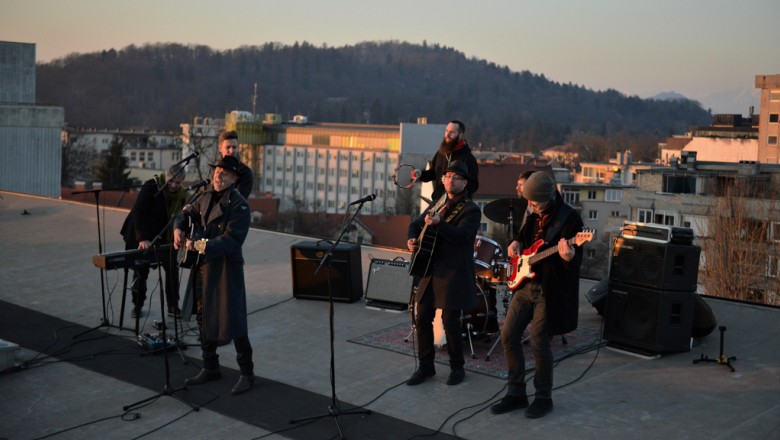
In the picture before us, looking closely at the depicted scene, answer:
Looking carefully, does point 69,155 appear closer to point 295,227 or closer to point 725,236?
point 295,227

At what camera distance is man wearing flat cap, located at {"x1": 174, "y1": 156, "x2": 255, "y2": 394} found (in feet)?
22.7

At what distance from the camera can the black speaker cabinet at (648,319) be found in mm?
7684

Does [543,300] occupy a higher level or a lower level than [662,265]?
lower

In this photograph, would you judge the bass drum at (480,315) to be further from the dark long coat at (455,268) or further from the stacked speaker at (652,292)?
the stacked speaker at (652,292)

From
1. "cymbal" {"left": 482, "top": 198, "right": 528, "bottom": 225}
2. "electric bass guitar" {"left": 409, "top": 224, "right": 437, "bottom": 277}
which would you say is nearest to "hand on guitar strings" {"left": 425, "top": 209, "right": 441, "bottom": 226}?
"electric bass guitar" {"left": 409, "top": 224, "right": 437, "bottom": 277}

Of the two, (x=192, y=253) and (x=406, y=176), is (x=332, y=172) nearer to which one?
(x=406, y=176)

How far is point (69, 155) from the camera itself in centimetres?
7638

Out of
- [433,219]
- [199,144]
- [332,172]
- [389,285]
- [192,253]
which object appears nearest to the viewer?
[433,219]

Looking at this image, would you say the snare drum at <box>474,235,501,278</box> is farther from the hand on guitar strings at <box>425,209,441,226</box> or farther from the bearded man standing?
the hand on guitar strings at <box>425,209,441,226</box>

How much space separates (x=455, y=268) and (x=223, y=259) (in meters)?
1.80

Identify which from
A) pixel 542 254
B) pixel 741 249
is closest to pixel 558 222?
pixel 542 254

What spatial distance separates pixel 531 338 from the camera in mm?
6590

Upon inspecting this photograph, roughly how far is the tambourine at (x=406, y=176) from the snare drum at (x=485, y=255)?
85 cm

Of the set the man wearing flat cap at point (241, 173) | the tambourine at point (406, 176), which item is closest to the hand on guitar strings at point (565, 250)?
the tambourine at point (406, 176)
